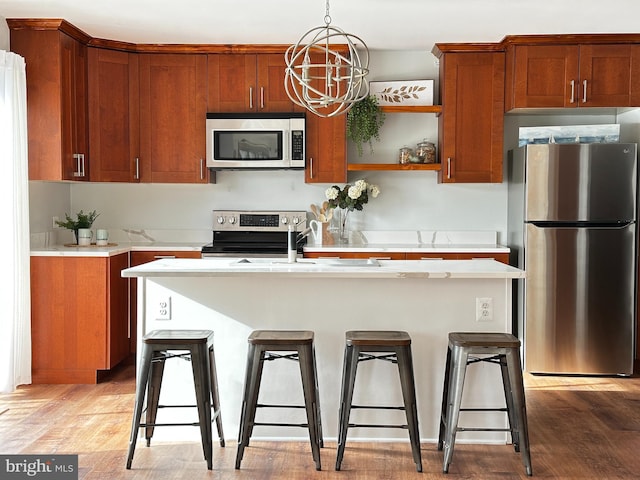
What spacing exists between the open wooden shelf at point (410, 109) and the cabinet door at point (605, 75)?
1.01 metres

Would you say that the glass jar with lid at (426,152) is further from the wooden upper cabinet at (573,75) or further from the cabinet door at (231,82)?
the cabinet door at (231,82)

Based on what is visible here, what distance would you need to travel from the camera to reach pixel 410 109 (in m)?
5.48

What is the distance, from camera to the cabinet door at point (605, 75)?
516 centimetres

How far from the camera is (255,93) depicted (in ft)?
17.9

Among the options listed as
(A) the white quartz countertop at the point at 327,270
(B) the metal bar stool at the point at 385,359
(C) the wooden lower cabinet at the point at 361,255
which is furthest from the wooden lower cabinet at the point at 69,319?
(B) the metal bar stool at the point at 385,359

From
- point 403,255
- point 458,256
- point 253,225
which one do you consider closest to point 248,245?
point 253,225

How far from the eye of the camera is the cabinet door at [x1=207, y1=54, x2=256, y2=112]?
5.43 meters

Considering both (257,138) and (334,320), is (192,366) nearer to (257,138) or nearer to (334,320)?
(334,320)

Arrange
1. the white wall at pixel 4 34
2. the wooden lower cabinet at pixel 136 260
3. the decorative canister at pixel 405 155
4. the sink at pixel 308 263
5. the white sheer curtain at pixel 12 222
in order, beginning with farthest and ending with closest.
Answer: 1. the decorative canister at pixel 405 155
2. the wooden lower cabinet at pixel 136 260
3. the white wall at pixel 4 34
4. the white sheer curtain at pixel 12 222
5. the sink at pixel 308 263

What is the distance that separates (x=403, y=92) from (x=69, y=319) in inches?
114

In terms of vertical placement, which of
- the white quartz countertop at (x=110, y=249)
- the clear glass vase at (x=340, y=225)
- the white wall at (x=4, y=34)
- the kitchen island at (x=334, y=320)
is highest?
the white wall at (x=4, y=34)

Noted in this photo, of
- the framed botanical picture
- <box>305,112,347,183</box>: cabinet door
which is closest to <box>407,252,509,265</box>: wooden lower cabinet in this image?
<box>305,112,347,183</box>: cabinet door

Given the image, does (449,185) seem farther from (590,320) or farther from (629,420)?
(629,420)

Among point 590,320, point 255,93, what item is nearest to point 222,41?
point 255,93
